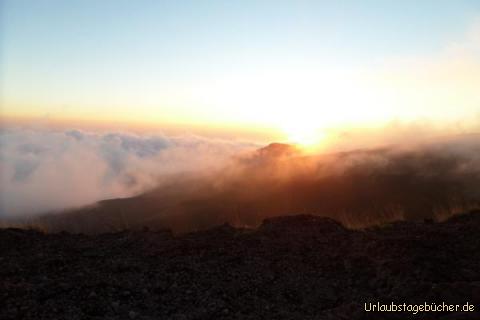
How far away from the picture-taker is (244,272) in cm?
716

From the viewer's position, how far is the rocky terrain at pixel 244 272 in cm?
581

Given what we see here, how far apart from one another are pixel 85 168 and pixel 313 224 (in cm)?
12067

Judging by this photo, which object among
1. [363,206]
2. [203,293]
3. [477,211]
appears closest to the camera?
[203,293]

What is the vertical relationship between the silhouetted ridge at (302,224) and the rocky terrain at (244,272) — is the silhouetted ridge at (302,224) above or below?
above

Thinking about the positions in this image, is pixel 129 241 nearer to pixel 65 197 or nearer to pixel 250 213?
pixel 250 213

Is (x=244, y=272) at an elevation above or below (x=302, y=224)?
below

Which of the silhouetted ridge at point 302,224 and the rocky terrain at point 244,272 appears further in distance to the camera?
the silhouetted ridge at point 302,224

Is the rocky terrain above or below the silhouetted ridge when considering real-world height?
below

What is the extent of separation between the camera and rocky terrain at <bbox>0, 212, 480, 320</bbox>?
581cm

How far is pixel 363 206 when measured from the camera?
935 inches

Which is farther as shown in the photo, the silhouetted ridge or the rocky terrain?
the silhouetted ridge

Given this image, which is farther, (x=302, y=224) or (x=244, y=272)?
(x=302, y=224)

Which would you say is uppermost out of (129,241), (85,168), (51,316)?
(85,168)

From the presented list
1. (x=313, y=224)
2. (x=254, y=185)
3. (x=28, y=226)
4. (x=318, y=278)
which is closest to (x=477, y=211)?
(x=313, y=224)
